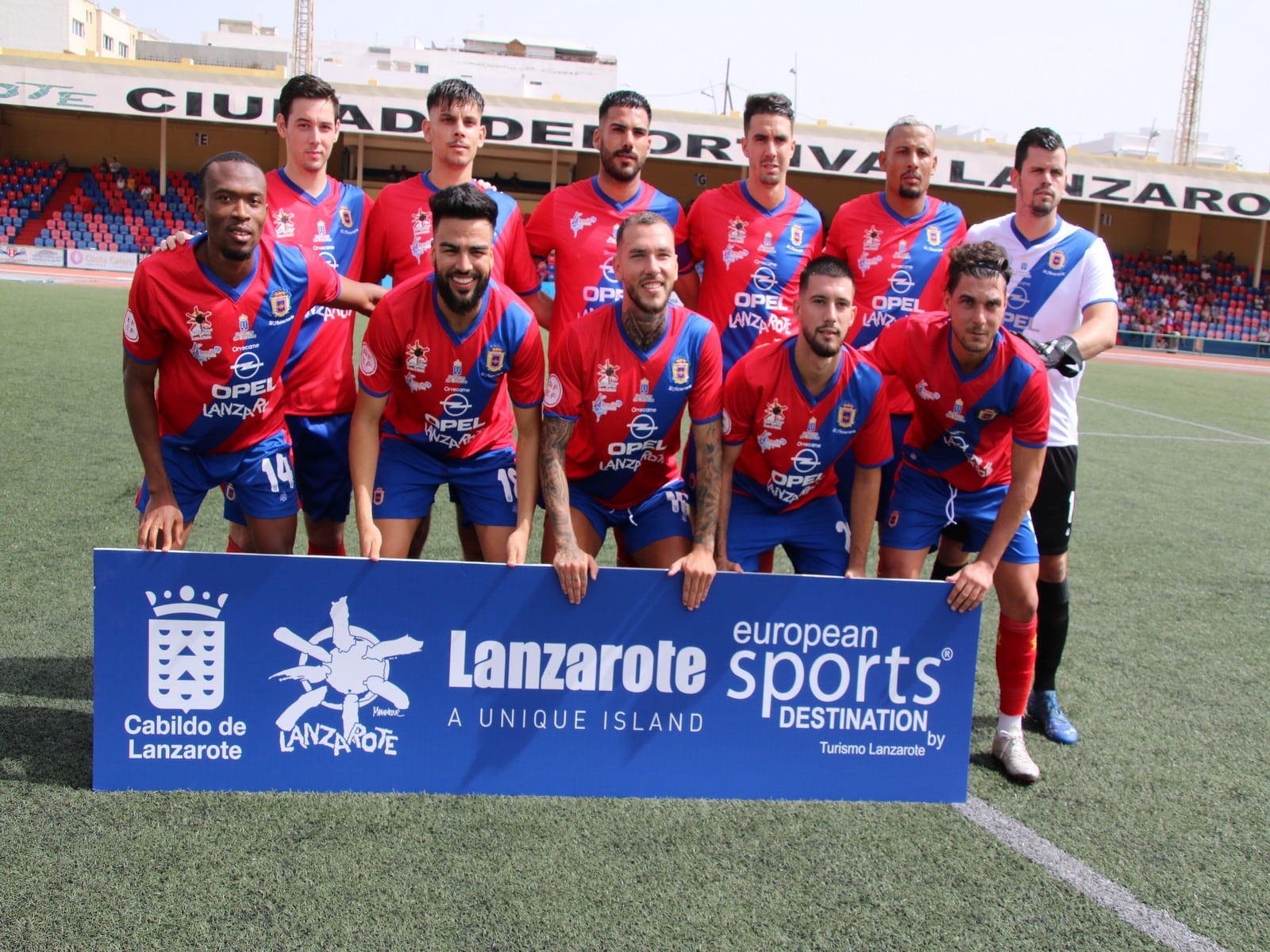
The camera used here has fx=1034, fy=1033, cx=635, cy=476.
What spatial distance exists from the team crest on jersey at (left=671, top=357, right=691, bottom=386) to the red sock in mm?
1561

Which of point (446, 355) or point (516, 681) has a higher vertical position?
point (446, 355)

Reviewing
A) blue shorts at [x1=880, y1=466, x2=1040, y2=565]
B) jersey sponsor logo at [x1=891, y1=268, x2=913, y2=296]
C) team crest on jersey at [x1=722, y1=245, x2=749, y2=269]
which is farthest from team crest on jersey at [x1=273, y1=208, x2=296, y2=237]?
blue shorts at [x1=880, y1=466, x2=1040, y2=565]

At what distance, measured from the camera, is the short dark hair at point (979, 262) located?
365cm

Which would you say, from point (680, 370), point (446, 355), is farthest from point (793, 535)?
point (446, 355)

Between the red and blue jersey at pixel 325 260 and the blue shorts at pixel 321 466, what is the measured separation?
0.05 metres

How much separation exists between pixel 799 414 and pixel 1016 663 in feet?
4.16

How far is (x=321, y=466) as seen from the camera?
172 inches

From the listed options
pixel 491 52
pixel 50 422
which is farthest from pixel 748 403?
pixel 491 52

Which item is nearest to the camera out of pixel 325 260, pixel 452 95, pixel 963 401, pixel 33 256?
pixel 963 401

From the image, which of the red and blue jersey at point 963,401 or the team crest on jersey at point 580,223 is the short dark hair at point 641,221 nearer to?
the team crest on jersey at point 580,223

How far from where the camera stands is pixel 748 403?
12.6 ft

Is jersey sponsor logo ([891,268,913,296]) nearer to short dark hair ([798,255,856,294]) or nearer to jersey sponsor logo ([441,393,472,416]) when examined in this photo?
short dark hair ([798,255,856,294])

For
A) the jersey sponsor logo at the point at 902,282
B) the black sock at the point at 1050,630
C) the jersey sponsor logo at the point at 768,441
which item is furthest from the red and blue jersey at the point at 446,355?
the black sock at the point at 1050,630

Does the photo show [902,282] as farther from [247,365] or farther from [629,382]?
[247,365]
